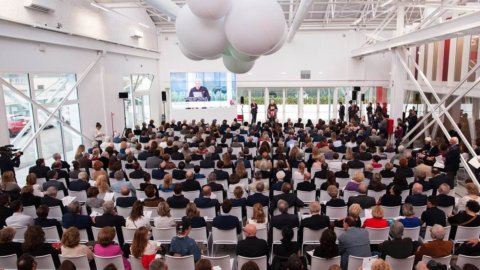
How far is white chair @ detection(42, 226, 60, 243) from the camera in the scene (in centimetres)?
566

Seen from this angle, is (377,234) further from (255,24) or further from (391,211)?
(255,24)

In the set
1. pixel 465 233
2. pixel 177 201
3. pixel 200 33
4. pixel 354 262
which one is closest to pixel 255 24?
pixel 200 33

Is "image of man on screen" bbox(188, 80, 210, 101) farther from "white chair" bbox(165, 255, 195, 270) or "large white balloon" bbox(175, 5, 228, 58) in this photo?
"large white balloon" bbox(175, 5, 228, 58)

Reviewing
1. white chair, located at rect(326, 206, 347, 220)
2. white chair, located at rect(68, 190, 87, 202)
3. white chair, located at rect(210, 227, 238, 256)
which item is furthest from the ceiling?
white chair, located at rect(210, 227, 238, 256)

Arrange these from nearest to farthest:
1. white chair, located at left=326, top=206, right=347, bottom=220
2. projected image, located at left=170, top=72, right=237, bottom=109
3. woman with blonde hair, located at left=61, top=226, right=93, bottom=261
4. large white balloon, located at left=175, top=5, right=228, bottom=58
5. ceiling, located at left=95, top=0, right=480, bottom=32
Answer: large white balloon, located at left=175, top=5, right=228, bottom=58 < woman with blonde hair, located at left=61, top=226, right=93, bottom=261 < white chair, located at left=326, top=206, right=347, bottom=220 < ceiling, located at left=95, top=0, right=480, bottom=32 < projected image, located at left=170, top=72, right=237, bottom=109

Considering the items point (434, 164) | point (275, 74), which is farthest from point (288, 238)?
point (275, 74)

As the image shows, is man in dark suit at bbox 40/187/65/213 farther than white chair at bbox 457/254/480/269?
Yes

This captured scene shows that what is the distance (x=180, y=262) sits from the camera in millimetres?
4527

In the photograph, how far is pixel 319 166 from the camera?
913 cm

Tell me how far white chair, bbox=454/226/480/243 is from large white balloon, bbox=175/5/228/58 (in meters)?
4.46

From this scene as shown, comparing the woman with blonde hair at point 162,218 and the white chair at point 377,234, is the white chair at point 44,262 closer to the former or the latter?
the woman with blonde hair at point 162,218

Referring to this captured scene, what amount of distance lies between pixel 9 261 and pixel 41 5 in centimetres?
851

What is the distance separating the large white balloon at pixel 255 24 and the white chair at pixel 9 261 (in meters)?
3.89

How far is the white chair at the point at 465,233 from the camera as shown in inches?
219
